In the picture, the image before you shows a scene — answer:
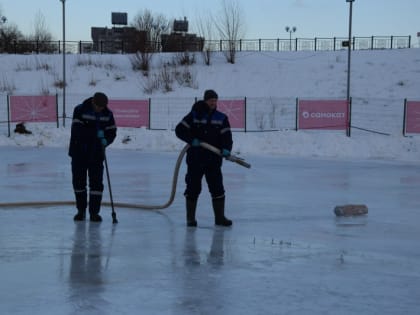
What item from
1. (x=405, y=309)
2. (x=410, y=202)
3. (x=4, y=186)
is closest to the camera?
(x=405, y=309)

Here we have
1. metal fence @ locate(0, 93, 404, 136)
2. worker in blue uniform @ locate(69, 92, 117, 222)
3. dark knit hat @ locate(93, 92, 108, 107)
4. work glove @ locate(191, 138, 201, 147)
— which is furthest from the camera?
metal fence @ locate(0, 93, 404, 136)

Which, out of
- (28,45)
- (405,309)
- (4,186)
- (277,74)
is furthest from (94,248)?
(28,45)

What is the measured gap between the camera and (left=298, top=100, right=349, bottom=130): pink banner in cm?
2300

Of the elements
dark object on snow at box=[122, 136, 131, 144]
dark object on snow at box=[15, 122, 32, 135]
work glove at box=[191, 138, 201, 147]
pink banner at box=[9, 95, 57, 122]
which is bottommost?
dark object on snow at box=[122, 136, 131, 144]

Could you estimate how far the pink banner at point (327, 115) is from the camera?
23.0m

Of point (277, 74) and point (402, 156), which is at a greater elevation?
point (277, 74)

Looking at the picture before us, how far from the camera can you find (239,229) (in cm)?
797

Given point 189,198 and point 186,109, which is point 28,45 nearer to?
point 186,109

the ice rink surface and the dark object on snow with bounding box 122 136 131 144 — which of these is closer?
the ice rink surface

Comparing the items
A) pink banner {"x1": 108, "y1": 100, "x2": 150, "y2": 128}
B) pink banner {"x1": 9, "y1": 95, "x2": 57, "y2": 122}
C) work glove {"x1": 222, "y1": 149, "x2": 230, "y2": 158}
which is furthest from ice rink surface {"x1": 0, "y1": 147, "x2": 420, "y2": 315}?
pink banner {"x1": 9, "y1": 95, "x2": 57, "y2": 122}

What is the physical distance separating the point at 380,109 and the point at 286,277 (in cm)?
2652

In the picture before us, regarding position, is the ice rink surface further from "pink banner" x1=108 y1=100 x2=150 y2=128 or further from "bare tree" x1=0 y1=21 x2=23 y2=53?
"bare tree" x1=0 y1=21 x2=23 y2=53

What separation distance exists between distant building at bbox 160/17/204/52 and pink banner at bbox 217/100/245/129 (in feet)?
69.7

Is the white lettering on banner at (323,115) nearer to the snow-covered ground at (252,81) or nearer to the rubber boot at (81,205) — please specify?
the snow-covered ground at (252,81)
